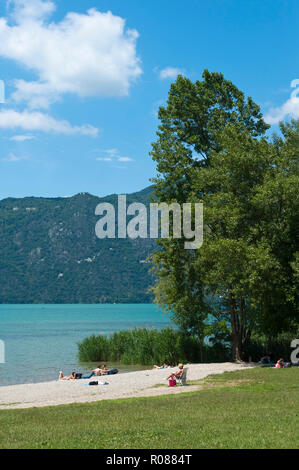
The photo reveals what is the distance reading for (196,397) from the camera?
54.4 feet

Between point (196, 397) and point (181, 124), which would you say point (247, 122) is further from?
point (196, 397)

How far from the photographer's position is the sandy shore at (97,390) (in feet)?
63.1

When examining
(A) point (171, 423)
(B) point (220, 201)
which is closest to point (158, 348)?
(B) point (220, 201)

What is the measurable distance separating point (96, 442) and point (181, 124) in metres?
26.7

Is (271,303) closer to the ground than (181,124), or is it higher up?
closer to the ground

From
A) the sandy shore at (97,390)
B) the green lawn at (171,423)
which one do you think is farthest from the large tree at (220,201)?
the green lawn at (171,423)

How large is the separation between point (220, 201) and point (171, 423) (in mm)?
18687

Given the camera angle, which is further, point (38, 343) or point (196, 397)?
point (38, 343)

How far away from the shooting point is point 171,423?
1155 cm

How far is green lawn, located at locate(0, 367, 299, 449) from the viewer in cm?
962

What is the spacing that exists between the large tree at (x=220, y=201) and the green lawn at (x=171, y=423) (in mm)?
9254

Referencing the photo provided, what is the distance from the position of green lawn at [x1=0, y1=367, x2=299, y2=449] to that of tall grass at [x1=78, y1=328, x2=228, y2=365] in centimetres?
1537

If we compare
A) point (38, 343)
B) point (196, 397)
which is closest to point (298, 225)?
point (196, 397)
